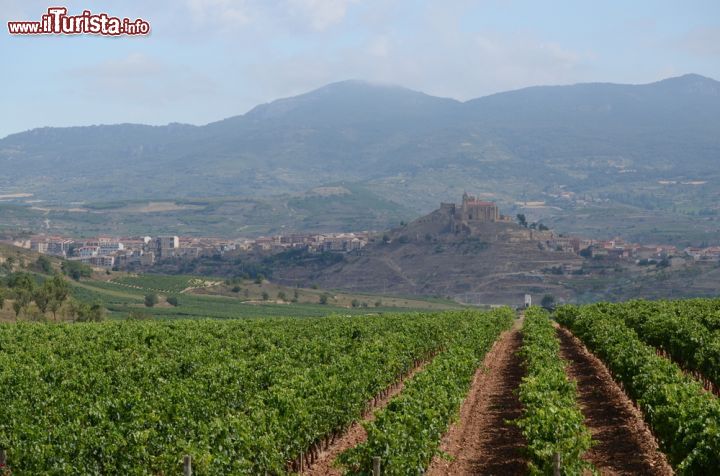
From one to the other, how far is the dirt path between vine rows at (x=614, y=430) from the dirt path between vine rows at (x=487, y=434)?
6.89ft

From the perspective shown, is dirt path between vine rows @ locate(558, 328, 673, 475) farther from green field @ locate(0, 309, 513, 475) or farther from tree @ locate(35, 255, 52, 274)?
tree @ locate(35, 255, 52, 274)

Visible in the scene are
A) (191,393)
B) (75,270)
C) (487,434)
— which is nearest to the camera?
(191,393)

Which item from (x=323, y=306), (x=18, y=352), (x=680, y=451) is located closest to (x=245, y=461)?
(x=680, y=451)

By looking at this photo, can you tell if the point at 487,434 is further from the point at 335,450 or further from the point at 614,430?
the point at 335,450

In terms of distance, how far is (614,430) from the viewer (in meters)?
26.6

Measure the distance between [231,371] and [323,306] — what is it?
116m

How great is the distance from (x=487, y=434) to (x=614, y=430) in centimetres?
359

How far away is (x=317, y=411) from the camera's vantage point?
79.6 ft

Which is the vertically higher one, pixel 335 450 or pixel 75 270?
pixel 75 270

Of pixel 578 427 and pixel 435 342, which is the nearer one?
pixel 578 427

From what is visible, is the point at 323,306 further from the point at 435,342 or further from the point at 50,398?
the point at 50,398

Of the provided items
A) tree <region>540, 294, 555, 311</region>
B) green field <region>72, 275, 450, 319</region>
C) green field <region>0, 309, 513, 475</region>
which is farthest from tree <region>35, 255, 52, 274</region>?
green field <region>0, 309, 513, 475</region>

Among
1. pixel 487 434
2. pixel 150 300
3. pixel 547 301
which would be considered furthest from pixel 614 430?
pixel 547 301

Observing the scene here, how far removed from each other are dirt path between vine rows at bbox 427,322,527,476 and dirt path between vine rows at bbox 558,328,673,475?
2101 millimetres
